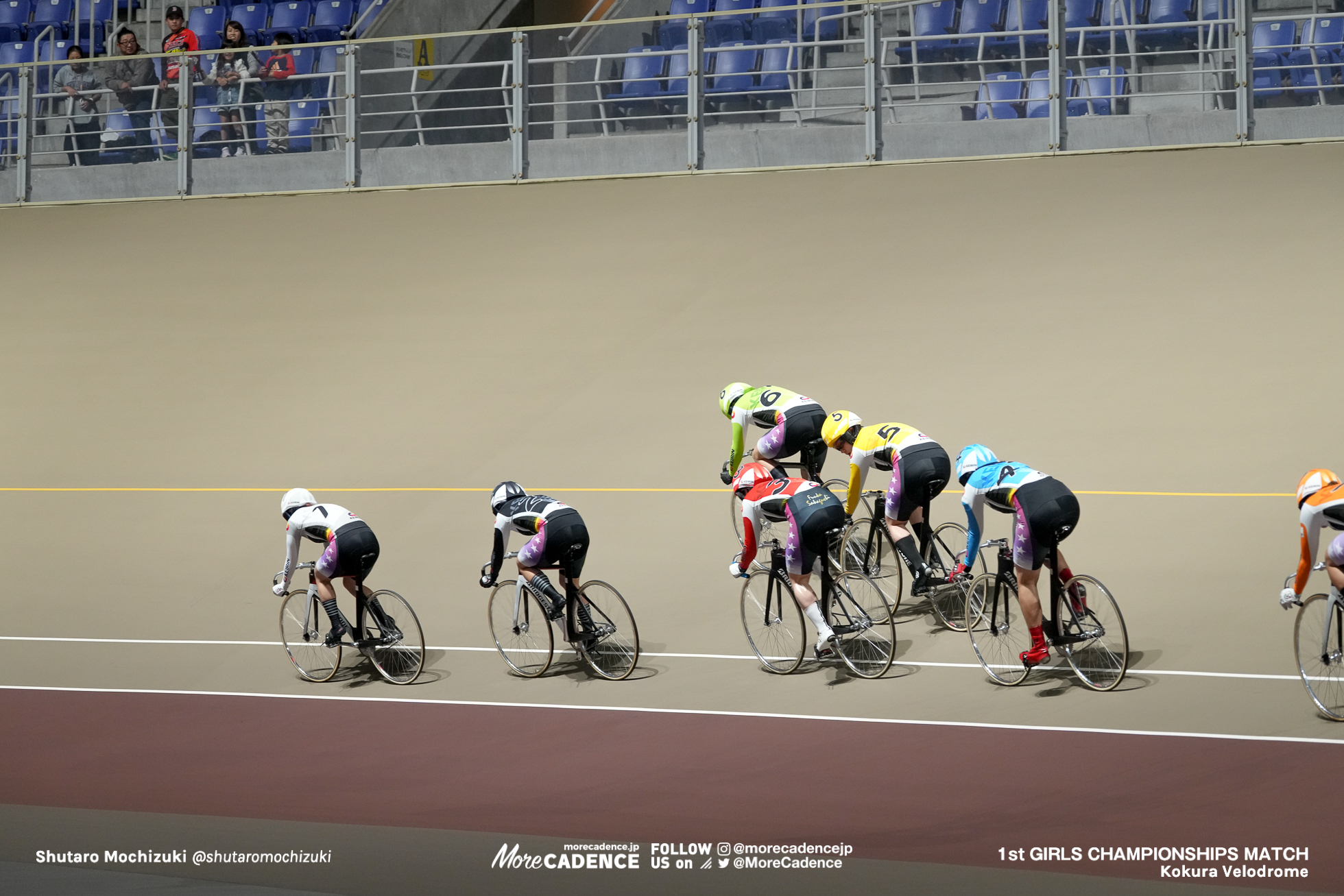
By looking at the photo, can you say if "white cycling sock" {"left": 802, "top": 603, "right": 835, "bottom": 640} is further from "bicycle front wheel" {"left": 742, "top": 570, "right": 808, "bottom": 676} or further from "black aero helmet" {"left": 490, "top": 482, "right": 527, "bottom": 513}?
"black aero helmet" {"left": 490, "top": 482, "right": 527, "bottom": 513}

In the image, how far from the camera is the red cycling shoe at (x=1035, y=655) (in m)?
7.46

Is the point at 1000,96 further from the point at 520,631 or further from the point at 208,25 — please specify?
the point at 208,25

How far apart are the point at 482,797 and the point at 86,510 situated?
264 inches

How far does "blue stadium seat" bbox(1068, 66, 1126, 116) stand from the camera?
14.3m

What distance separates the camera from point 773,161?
15.6 metres

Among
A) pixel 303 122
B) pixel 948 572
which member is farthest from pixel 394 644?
pixel 303 122

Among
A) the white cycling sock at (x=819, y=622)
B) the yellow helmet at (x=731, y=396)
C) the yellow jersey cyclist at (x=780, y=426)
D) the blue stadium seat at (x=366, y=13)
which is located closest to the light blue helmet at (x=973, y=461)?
the white cycling sock at (x=819, y=622)

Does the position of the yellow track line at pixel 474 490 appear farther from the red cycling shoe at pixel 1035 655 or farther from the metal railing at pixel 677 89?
the metal railing at pixel 677 89

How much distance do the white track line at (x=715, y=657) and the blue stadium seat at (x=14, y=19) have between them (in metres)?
13.5

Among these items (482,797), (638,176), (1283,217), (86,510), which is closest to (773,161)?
(638,176)

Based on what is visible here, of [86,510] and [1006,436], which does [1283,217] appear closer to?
[1006,436]

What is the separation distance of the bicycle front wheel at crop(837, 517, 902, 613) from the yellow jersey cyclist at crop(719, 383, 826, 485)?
56cm

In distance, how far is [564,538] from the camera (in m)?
8.16

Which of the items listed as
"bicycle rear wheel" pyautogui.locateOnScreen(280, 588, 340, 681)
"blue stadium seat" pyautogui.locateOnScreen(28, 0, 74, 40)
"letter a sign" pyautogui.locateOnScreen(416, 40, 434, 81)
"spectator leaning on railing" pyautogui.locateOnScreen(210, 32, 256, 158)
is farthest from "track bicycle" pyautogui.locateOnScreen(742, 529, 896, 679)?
"blue stadium seat" pyautogui.locateOnScreen(28, 0, 74, 40)
